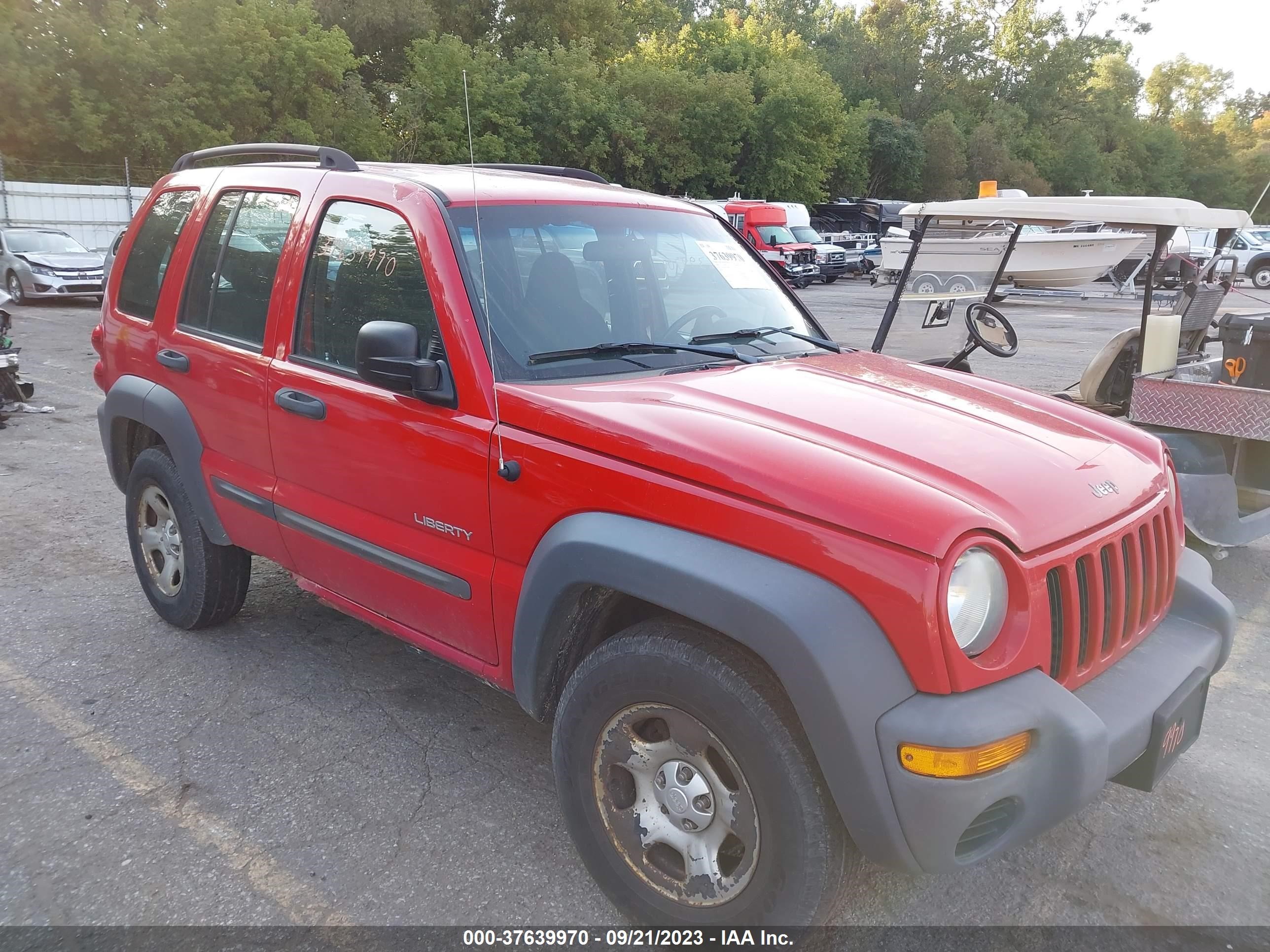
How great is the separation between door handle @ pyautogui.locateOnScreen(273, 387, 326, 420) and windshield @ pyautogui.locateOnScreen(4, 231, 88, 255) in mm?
18340

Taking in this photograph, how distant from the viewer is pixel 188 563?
4.20 metres

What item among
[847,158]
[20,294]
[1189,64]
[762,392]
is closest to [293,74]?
[20,294]

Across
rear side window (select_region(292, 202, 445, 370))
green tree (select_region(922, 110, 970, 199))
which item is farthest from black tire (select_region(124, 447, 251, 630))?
green tree (select_region(922, 110, 970, 199))

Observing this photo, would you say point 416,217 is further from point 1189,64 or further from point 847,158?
point 1189,64

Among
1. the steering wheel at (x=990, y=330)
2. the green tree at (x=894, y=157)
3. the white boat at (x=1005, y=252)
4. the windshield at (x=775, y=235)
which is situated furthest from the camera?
the green tree at (x=894, y=157)

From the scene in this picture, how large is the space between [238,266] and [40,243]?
18.2 meters

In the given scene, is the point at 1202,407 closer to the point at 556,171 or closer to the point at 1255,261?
the point at 556,171

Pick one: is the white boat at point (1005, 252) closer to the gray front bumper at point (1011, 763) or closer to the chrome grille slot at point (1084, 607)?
the chrome grille slot at point (1084, 607)

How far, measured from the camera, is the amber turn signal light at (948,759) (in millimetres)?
2029

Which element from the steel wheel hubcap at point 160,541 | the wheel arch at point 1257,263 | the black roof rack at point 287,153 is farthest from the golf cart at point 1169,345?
the wheel arch at point 1257,263

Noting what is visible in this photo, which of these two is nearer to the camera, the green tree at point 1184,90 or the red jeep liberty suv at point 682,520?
the red jeep liberty suv at point 682,520

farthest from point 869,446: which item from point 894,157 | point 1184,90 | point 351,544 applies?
point 1184,90

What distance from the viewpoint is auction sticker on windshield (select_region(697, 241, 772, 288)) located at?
378 cm

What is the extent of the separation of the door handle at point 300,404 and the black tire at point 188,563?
3.11 feet
